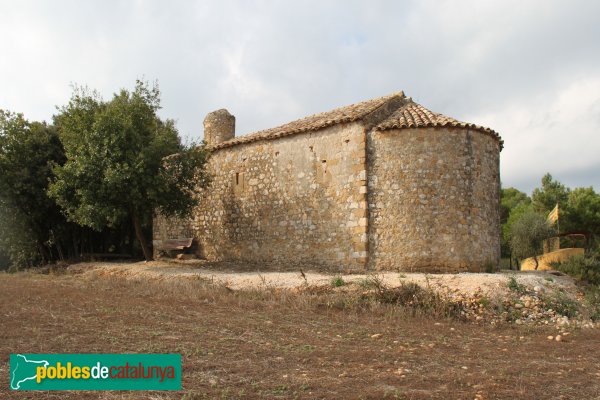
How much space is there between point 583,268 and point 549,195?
20.9 m

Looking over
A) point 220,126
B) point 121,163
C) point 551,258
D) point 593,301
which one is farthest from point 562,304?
point 220,126

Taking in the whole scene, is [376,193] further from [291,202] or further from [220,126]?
[220,126]

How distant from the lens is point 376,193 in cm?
1391

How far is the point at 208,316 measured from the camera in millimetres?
8711

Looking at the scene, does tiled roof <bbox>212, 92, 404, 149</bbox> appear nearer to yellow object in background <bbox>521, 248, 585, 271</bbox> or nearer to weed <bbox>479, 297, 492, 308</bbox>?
weed <bbox>479, 297, 492, 308</bbox>

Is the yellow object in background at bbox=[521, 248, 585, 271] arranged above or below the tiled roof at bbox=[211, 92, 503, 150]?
below

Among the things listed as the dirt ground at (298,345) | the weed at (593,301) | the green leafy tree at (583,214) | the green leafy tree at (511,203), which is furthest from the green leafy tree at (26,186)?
the green leafy tree at (511,203)

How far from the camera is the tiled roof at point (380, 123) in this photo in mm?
13758

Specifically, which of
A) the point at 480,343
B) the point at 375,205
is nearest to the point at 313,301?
the point at 480,343

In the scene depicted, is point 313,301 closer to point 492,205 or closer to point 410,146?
point 410,146

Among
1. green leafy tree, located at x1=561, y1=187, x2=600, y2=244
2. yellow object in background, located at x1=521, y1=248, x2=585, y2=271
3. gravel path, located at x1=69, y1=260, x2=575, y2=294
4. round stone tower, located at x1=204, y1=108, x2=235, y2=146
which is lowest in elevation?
gravel path, located at x1=69, y1=260, x2=575, y2=294

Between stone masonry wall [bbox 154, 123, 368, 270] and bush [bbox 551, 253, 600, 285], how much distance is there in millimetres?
6360

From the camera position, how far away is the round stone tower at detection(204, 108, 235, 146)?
817 inches

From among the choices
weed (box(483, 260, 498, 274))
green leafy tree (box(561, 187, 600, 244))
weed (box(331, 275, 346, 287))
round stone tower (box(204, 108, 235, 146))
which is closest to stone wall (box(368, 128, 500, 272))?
weed (box(483, 260, 498, 274))
